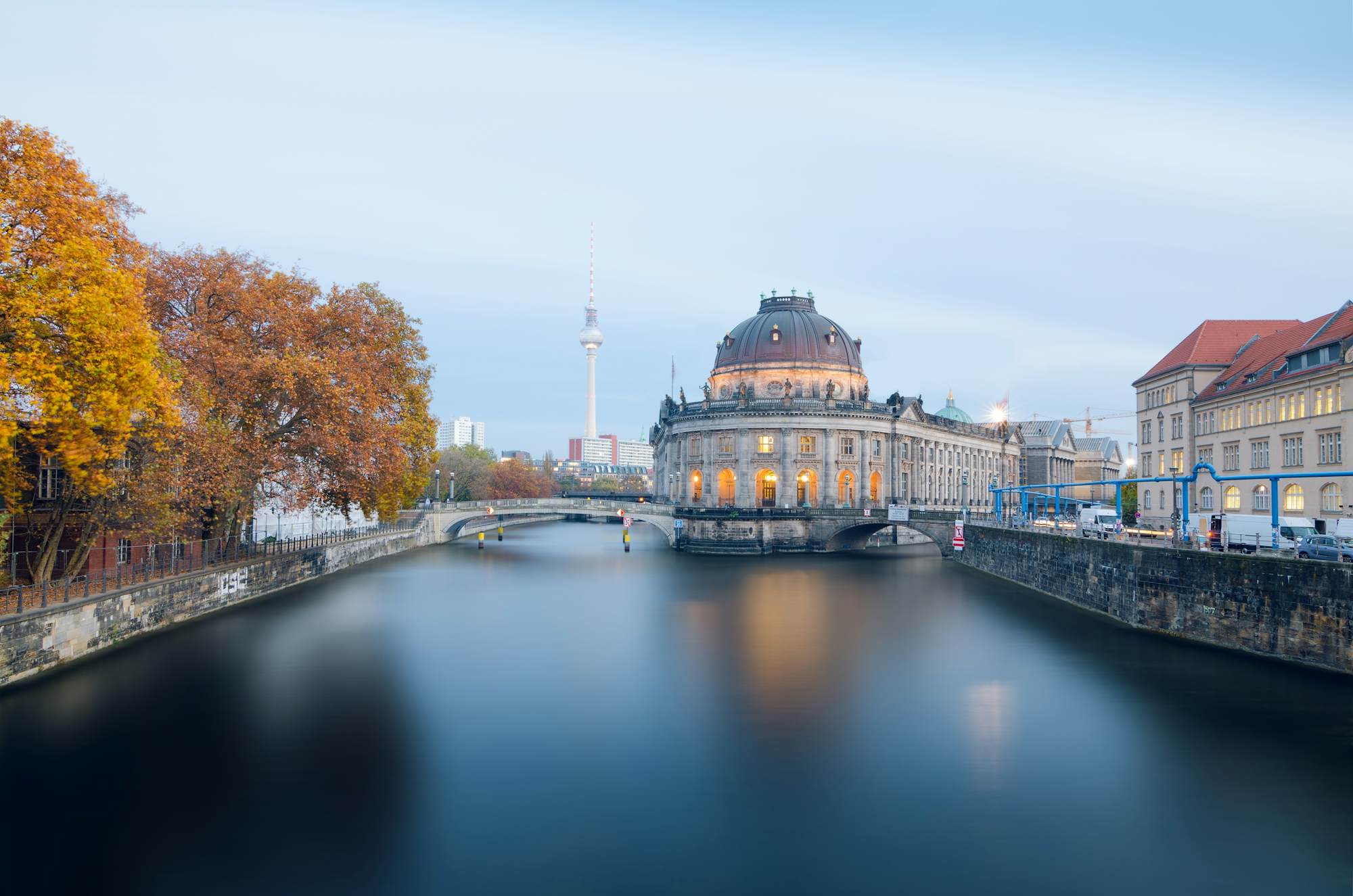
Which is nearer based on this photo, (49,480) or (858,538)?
(49,480)

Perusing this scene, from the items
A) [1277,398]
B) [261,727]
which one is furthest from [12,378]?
[1277,398]

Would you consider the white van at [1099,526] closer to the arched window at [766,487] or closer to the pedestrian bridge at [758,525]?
the pedestrian bridge at [758,525]

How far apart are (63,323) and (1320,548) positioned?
4612cm

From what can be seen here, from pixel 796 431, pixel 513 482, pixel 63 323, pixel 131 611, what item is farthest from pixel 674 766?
pixel 513 482

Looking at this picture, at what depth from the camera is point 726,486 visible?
104 metres

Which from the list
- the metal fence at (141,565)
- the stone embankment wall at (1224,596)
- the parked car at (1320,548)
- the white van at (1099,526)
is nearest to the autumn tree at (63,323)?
the metal fence at (141,565)

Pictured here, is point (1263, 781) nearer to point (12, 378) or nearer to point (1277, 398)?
point (12, 378)

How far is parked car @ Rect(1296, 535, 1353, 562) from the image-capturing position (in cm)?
Result: 3500

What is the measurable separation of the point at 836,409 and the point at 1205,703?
7478 cm

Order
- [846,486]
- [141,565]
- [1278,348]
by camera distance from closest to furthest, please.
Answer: [141,565] < [1278,348] < [846,486]

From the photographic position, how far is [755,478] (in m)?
102

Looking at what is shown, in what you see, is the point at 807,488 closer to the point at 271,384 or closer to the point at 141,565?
the point at 271,384

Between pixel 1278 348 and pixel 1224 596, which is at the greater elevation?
pixel 1278 348

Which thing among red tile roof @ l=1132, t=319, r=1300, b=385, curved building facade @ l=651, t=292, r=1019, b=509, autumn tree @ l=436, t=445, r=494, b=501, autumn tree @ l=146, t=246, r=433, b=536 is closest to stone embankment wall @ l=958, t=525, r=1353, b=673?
red tile roof @ l=1132, t=319, r=1300, b=385
